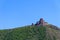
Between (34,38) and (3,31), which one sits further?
(3,31)

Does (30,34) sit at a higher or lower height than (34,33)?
lower

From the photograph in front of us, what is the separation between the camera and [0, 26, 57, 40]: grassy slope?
31.8 meters

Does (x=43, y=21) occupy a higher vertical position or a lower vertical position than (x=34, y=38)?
higher

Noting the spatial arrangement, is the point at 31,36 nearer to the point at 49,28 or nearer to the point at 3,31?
the point at 49,28

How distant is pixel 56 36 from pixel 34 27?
328cm

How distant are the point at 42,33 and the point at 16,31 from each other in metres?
3.59

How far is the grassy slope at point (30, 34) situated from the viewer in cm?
3175

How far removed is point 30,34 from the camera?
105 feet

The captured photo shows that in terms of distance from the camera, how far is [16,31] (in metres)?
33.0

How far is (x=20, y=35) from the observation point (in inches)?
1266

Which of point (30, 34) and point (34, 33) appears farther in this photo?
point (34, 33)

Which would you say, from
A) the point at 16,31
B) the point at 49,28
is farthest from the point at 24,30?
the point at 49,28

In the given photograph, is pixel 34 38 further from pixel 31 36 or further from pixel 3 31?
pixel 3 31

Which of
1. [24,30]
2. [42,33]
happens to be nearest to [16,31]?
[24,30]
